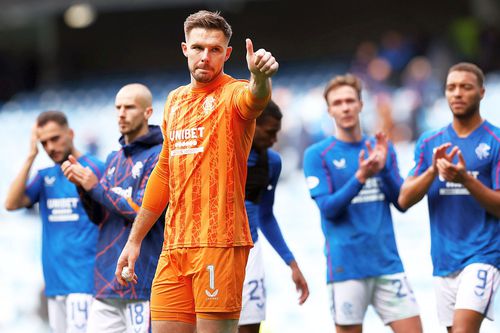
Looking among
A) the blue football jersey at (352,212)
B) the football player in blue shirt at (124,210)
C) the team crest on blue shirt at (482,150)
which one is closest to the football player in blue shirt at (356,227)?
the blue football jersey at (352,212)

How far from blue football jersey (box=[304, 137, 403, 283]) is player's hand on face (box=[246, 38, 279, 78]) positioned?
3.04 m

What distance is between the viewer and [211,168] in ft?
17.6

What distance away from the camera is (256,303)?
7820 mm

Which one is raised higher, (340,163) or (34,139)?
(34,139)

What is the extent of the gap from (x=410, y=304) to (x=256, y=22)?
75.7ft

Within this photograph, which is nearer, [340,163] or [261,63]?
[261,63]

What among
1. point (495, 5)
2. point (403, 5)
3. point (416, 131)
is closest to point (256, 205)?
point (416, 131)

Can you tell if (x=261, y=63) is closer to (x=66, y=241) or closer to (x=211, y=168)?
(x=211, y=168)

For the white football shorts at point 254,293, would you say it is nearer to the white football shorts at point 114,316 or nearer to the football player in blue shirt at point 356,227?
the football player in blue shirt at point 356,227

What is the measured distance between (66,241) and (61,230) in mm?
114

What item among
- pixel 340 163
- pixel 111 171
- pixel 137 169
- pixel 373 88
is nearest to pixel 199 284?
pixel 137 169

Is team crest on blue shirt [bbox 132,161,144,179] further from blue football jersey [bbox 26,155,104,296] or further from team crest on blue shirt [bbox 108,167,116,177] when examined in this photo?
blue football jersey [bbox 26,155,104,296]

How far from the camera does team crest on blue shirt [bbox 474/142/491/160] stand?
743 cm

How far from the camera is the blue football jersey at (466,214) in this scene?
7.35 metres
